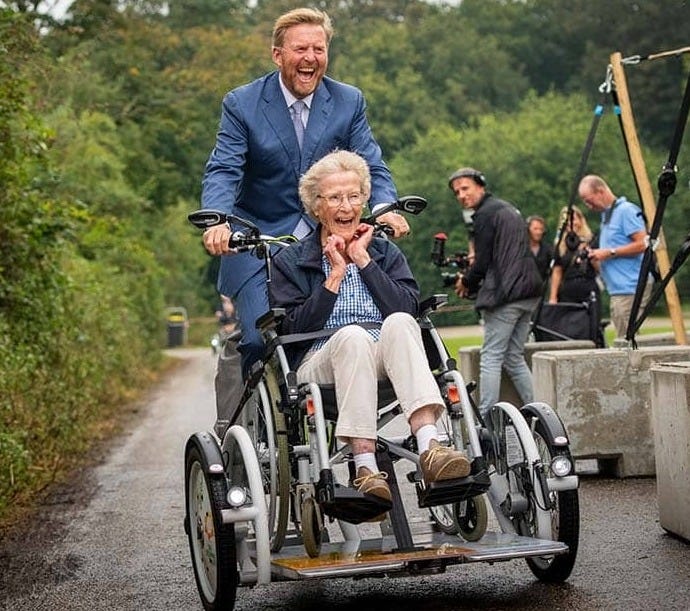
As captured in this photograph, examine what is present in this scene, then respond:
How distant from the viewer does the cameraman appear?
1292cm

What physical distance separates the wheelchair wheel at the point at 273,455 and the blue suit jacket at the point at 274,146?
870mm

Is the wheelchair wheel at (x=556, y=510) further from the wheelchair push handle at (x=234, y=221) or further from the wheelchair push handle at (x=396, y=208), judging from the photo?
the wheelchair push handle at (x=234, y=221)

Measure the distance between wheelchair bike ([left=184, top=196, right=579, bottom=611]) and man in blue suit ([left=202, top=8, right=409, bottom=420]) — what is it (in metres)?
0.57

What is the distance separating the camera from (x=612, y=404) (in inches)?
426

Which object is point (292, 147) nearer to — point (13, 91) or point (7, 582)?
point (7, 582)

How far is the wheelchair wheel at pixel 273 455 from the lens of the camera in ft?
22.2

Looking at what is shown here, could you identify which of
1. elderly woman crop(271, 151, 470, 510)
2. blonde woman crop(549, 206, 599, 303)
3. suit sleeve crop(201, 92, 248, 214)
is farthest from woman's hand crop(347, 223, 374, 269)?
blonde woman crop(549, 206, 599, 303)

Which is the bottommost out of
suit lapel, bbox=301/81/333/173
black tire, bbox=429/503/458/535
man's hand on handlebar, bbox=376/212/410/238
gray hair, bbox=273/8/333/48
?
black tire, bbox=429/503/458/535

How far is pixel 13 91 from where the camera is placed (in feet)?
41.1

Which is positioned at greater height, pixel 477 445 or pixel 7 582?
pixel 477 445

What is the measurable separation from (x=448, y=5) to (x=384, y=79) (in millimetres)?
14948

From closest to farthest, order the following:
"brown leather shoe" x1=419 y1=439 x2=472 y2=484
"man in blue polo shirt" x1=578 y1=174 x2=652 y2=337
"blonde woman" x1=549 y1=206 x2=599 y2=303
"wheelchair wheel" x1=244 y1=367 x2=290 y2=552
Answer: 1. "brown leather shoe" x1=419 y1=439 x2=472 y2=484
2. "wheelchair wheel" x1=244 y1=367 x2=290 y2=552
3. "man in blue polo shirt" x1=578 y1=174 x2=652 y2=337
4. "blonde woman" x1=549 y1=206 x2=599 y2=303

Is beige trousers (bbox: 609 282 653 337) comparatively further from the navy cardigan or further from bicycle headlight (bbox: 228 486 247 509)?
bicycle headlight (bbox: 228 486 247 509)

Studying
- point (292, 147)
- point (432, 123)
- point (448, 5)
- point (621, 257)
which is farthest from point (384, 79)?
point (292, 147)
